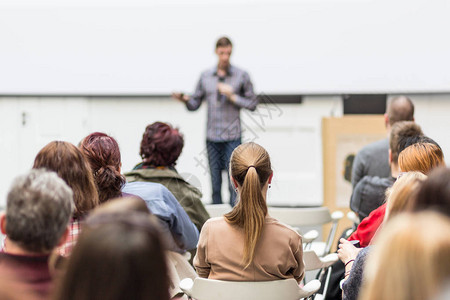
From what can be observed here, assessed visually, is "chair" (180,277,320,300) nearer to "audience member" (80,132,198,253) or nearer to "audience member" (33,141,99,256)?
"audience member" (33,141,99,256)

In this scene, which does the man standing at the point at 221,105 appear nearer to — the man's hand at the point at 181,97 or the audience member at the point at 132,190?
the man's hand at the point at 181,97

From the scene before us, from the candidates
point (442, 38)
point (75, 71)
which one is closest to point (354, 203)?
point (442, 38)

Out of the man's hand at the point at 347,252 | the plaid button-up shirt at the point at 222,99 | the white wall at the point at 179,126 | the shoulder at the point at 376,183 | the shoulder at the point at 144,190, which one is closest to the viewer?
the man's hand at the point at 347,252

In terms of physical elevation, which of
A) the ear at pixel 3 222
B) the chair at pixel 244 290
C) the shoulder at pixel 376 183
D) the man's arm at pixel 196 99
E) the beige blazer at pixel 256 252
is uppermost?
the man's arm at pixel 196 99

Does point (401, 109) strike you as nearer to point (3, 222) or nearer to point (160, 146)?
point (160, 146)

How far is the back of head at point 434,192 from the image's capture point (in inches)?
56.9

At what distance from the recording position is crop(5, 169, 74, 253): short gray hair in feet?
4.93

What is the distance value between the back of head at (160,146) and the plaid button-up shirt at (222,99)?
2.11 m

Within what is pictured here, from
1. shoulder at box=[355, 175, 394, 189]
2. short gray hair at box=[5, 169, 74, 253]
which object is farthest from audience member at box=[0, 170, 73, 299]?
shoulder at box=[355, 175, 394, 189]

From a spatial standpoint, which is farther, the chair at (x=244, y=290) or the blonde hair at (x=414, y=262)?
the chair at (x=244, y=290)

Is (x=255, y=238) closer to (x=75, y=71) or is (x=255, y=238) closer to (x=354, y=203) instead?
(x=354, y=203)

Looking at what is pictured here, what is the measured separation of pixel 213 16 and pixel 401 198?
5167mm

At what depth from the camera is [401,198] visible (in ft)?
5.66

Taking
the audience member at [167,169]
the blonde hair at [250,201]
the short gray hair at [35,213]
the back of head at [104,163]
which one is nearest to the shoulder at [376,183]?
the audience member at [167,169]
